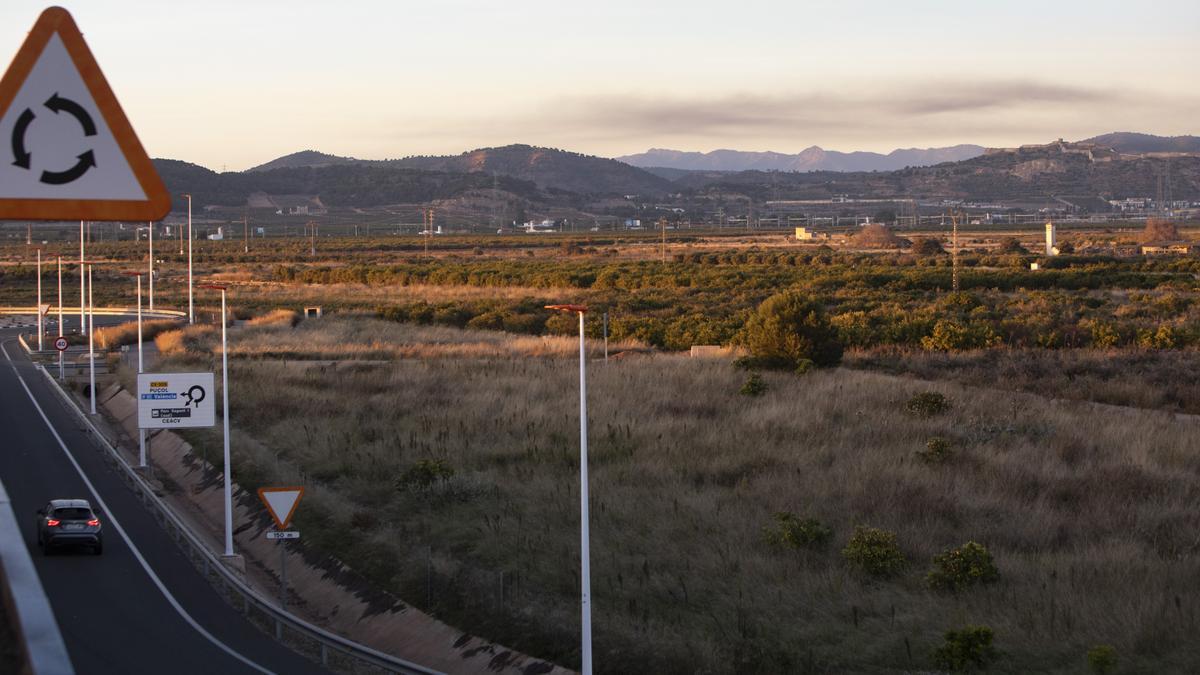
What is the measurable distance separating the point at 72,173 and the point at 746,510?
2180 cm

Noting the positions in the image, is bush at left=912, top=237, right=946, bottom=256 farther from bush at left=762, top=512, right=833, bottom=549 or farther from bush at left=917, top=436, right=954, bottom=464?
bush at left=762, top=512, right=833, bottom=549

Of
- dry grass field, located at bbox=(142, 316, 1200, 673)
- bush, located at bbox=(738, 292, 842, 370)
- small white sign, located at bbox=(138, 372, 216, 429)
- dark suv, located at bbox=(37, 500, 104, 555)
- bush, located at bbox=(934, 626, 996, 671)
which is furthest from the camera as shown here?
bush, located at bbox=(738, 292, 842, 370)

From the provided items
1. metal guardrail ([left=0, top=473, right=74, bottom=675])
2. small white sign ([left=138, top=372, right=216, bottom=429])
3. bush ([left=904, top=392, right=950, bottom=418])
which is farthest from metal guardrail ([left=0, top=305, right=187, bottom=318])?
metal guardrail ([left=0, top=473, right=74, bottom=675])

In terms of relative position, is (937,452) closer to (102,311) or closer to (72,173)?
(72,173)

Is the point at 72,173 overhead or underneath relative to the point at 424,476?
overhead

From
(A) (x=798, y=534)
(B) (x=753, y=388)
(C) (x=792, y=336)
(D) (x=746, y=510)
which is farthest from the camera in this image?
(C) (x=792, y=336)

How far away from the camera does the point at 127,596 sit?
78.2ft

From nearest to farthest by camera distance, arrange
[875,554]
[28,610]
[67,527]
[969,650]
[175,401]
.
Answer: [28,610], [969,650], [875,554], [67,527], [175,401]

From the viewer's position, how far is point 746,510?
83.4 feet

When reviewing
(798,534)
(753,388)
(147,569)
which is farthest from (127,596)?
(753,388)

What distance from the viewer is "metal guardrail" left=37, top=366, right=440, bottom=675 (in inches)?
741

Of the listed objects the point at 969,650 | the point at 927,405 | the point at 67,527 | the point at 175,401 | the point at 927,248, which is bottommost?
the point at 67,527

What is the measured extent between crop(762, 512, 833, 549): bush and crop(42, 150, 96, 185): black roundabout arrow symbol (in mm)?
19080

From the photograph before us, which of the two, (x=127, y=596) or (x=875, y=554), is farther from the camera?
(x=127, y=596)
